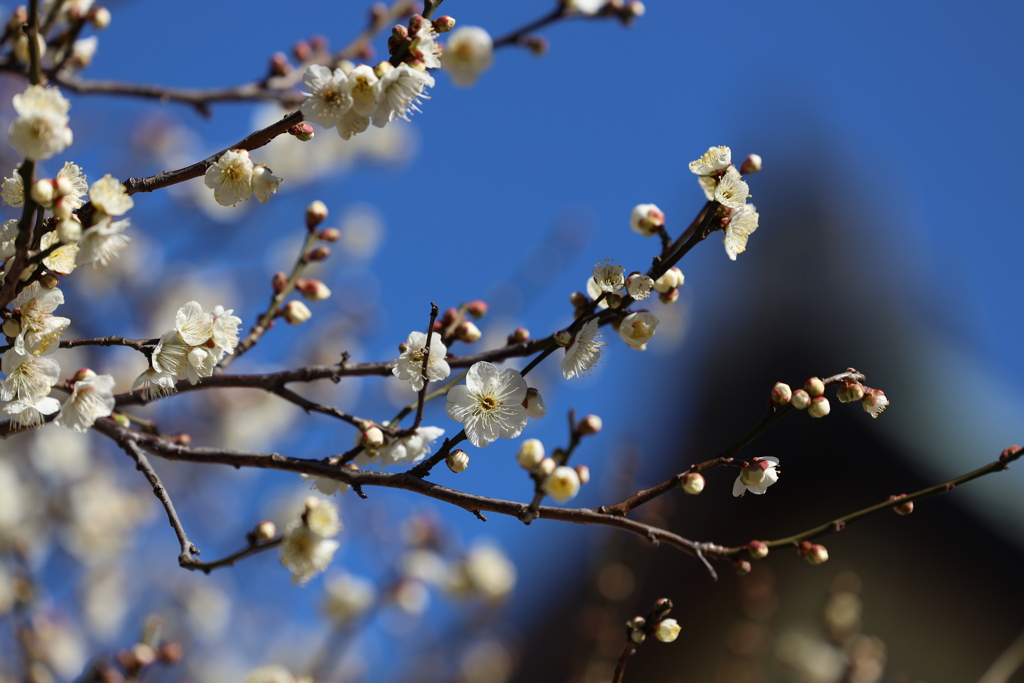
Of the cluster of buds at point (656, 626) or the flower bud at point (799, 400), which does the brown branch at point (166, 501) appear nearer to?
the cluster of buds at point (656, 626)

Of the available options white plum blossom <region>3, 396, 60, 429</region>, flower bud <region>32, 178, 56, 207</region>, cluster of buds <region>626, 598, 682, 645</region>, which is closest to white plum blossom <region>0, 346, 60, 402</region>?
white plum blossom <region>3, 396, 60, 429</region>

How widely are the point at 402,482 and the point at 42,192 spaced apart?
66 centimetres

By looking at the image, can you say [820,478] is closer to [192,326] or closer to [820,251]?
[820,251]

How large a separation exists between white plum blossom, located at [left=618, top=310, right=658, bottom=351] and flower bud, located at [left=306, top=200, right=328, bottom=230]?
2.65 feet

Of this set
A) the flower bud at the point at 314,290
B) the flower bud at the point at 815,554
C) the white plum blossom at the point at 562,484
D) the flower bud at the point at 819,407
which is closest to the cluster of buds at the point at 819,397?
the flower bud at the point at 819,407

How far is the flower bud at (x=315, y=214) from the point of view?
1.74 metres

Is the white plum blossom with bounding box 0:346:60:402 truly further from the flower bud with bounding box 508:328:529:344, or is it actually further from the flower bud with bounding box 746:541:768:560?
the flower bud with bounding box 746:541:768:560

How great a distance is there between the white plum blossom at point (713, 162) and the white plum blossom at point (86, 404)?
1069mm

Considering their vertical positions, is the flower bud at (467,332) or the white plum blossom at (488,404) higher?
the white plum blossom at (488,404)

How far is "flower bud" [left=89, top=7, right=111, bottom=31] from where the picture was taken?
204 cm

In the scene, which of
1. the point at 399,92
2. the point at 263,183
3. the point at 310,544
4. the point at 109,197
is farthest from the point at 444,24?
the point at 310,544

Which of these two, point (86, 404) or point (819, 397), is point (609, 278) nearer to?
point (819, 397)

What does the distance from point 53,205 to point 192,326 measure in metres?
0.30

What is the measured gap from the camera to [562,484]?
44.4 inches
